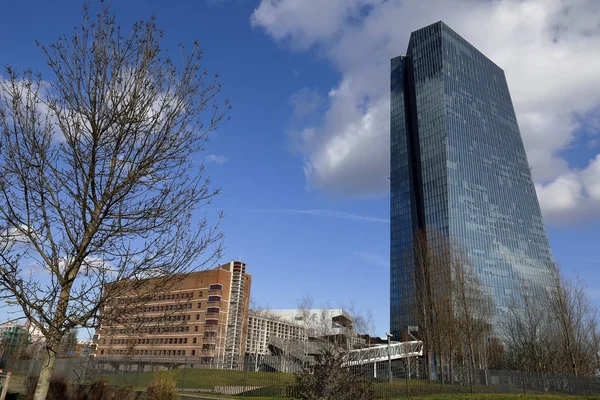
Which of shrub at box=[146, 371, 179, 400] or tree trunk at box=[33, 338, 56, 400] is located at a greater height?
tree trunk at box=[33, 338, 56, 400]

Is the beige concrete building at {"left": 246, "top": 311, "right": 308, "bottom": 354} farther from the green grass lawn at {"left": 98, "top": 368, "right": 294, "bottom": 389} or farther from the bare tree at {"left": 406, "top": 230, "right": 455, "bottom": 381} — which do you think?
the green grass lawn at {"left": 98, "top": 368, "right": 294, "bottom": 389}

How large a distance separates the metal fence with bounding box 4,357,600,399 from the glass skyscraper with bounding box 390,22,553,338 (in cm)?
7014

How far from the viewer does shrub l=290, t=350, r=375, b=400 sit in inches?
396

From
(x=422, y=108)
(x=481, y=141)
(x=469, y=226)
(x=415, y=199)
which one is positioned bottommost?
(x=469, y=226)

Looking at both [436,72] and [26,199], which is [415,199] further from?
[26,199]

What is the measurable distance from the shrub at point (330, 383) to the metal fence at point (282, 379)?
306 inches

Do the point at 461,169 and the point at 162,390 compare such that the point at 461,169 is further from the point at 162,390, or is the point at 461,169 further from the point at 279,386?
the point at 162,390

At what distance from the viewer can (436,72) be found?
123562 mm

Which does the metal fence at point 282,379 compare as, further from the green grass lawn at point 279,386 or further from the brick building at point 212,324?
the brick building at point 212,324

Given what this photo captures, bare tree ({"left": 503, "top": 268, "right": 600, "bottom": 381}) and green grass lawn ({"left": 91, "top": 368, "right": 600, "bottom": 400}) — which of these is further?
bare tree ({"left": 503, "top": 268, "right": 600, "bottom": 381})

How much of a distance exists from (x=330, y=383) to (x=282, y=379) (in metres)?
13.6

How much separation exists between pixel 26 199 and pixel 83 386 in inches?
575

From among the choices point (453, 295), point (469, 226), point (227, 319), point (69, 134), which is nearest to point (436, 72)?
point (469, 226)

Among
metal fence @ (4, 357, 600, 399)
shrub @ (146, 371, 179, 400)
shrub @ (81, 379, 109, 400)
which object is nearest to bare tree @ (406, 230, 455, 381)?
metal fence @ (4, 357, 600, 399)
